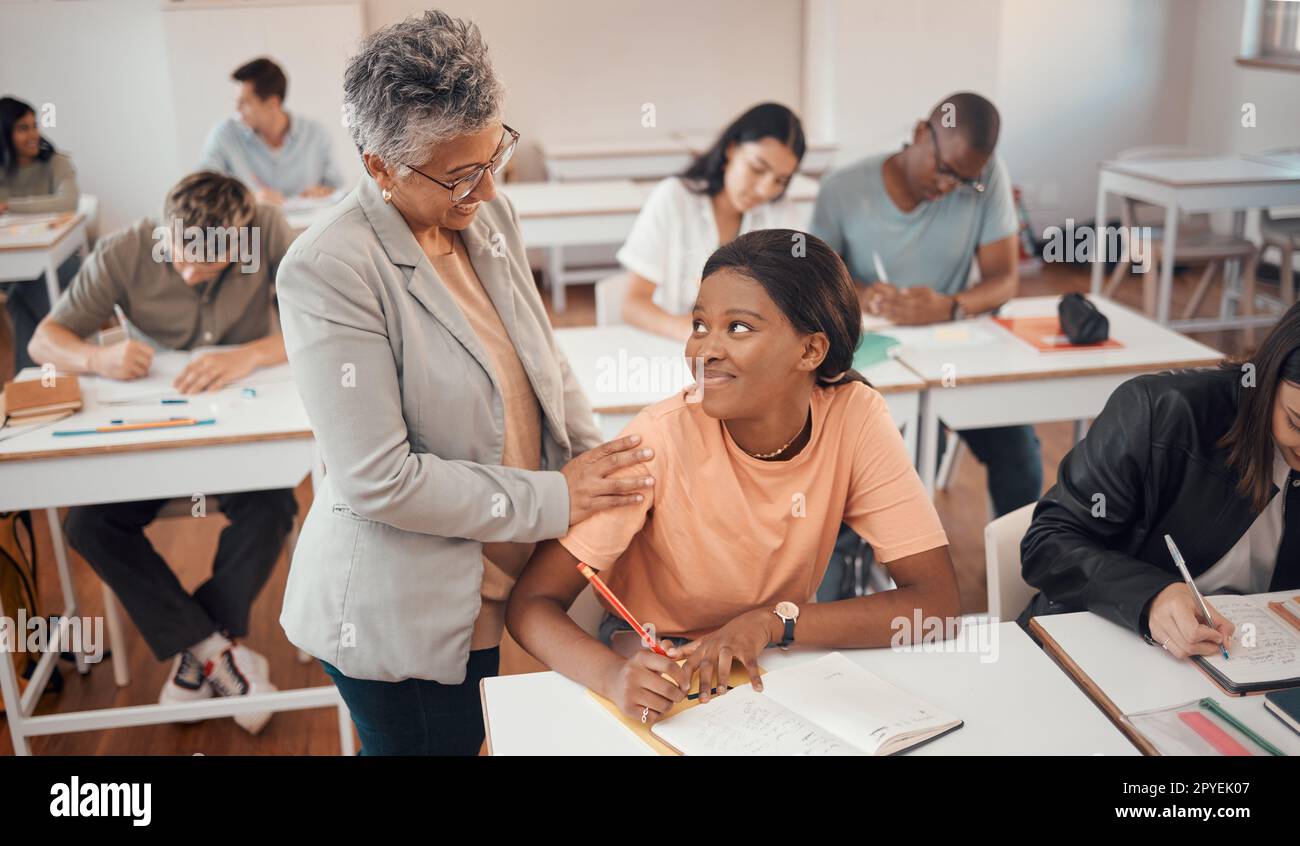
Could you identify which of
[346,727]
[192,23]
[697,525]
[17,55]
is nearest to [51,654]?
[346,727]

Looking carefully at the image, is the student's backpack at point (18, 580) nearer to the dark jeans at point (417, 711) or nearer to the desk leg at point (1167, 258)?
the dark jeans at point (417, 711)

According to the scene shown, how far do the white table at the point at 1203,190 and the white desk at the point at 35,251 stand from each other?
4.22m

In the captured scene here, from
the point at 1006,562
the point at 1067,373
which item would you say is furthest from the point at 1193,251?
the point at 1006,562

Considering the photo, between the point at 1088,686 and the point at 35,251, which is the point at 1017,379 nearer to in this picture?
the point at 1088,686

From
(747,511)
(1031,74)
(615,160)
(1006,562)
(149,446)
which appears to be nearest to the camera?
(747,511)

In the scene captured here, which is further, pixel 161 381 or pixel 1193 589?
pixel 161 381

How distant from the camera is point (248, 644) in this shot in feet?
9.45

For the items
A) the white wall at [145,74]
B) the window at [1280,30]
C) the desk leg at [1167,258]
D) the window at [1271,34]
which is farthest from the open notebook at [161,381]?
the window at [1280,30]

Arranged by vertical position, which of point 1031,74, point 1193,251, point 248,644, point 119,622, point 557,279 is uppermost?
point 1031,74

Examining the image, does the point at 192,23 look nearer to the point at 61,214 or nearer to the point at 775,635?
the point at 61,214

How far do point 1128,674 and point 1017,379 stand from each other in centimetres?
123

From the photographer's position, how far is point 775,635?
1.45m

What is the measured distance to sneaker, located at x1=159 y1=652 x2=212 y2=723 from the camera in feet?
8.23
